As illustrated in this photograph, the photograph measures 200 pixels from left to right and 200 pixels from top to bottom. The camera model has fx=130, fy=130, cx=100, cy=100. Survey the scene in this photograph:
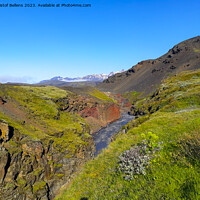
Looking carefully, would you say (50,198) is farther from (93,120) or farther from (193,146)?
(93,120)

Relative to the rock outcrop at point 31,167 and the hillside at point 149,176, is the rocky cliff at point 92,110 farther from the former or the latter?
the hillside at point 149,176

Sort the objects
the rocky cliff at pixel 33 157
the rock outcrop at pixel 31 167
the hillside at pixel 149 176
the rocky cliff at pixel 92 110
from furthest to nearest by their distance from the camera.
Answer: the rocky cliff at pixel 92 110 < the rocky cliff at pixel 33 157 < the rock outcrop at pixel 31 167 < the hillside at pixel 149 176

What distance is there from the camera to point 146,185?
5.51 metres

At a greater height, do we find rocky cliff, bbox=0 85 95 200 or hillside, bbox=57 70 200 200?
hillside, bbox=57 70 200 200

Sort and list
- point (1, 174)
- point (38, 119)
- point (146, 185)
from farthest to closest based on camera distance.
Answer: point (38, 119) < point (1, 174) < point (146, 185)

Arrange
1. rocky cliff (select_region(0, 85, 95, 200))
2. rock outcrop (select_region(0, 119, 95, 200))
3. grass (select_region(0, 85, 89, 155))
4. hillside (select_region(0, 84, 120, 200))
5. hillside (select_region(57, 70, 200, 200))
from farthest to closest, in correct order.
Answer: grass (select_region(0, 85, 89, 155)) → hillside (select_region(0, 84, 120, 200)) → rocky cliff (select_region(0, 85, 95, 200)) → rock outcrop (select_region(0, 119, 95, 200)) → hillside (select_region(57, 70, 200, 200))

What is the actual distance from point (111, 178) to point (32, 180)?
25.1 meters

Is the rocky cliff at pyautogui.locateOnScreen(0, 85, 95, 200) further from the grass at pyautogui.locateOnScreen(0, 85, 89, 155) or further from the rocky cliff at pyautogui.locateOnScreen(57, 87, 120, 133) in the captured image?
the rocky cliff at pyautogui.locateOnScreen(57, 87, 120, 133)

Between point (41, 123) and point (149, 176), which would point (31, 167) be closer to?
point (41, 123)

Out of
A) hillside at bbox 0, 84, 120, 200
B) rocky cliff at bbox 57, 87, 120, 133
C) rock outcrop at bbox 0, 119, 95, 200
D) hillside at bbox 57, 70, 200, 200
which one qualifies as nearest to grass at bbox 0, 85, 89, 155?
hillside at bbox 0, 84, 120, 200

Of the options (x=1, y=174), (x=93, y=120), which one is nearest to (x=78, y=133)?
(x=1, y=174)

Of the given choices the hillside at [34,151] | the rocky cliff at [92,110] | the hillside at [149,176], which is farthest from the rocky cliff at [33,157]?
the rocky cliff at [92,110]

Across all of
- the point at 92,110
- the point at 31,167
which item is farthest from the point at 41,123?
the point at 92,110

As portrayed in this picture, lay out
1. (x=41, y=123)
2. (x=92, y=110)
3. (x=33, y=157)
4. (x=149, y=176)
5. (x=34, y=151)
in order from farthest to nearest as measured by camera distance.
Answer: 1. (x=92, y=110)
2. (x=41, y=123)
3. (x=34, y=151)
4. (x=33, y=157)
5. (x=149, y=176)
